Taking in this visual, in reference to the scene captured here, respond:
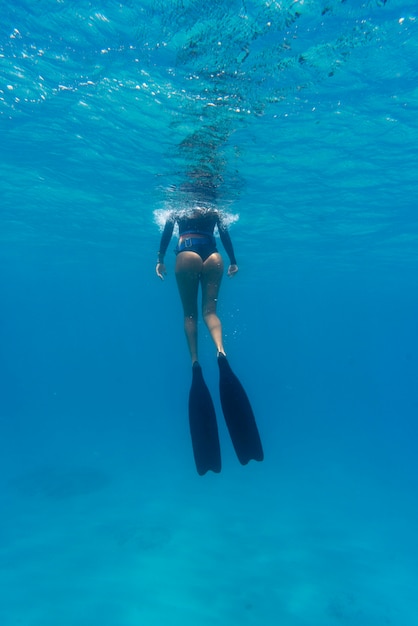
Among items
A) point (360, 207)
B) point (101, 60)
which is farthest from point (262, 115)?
point (360, 207)

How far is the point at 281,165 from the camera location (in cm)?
1625

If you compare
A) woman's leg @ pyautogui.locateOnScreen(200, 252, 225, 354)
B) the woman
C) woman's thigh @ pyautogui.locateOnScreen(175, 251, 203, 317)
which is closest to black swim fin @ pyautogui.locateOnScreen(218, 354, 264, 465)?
the woman

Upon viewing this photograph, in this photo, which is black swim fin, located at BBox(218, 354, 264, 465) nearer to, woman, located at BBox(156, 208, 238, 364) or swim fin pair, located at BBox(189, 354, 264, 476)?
swim fin pair, located at BBox(189, 354, 264, 476)

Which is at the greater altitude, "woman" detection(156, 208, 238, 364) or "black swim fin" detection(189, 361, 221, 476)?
"woman" detection(156, 208, 238, 364)

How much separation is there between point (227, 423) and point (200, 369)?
3.63 ft

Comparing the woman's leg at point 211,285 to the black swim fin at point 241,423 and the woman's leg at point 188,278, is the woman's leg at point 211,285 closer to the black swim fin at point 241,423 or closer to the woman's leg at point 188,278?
the woman's leg at point 188,278

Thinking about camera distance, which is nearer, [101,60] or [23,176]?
[101,60]

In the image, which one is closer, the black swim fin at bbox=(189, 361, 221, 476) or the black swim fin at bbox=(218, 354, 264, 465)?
the black swim fin at bbox=(218, 354, 264, 465)

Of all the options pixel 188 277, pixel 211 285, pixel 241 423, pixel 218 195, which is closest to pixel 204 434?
pixel 241 423

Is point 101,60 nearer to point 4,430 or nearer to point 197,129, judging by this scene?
point 197,129

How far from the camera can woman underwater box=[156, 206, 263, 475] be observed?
677 cm

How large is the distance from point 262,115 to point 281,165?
14.5 feet

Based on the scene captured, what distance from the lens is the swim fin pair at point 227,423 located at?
6758mm

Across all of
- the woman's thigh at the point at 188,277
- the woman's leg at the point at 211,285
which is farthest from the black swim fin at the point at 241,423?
the woman's thigh at the point at 188,277
